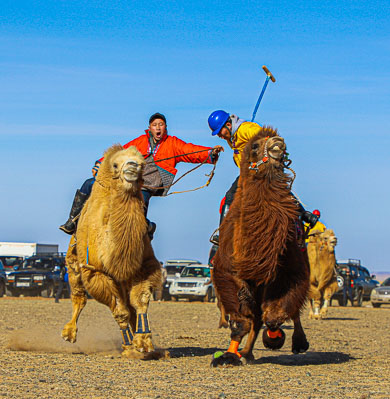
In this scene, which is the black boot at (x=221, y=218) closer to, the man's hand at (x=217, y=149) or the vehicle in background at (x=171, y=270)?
the man's hand at (x=217, y=149)

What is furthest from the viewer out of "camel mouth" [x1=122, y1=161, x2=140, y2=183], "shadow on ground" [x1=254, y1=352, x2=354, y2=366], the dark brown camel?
"shadow on ground" [x1=254, y1=352, x2=354, y2=366]

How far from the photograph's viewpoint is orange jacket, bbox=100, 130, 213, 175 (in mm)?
10812

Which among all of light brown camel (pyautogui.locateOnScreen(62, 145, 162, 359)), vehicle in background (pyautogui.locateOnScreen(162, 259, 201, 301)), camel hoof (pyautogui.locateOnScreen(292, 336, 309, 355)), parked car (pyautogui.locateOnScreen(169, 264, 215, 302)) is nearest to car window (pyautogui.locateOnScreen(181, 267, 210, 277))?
parked car (pyautogui.locateOnScreen(169, 264, 215, 302))

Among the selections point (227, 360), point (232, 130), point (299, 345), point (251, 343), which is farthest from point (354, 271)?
point (227, 360)

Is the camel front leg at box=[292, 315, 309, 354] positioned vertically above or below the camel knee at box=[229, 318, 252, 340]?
below

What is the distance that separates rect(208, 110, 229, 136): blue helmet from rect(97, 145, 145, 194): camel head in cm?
101

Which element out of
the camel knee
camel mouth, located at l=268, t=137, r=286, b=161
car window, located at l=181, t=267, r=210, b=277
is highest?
car window, located at l=181, t=267, r=210, b=277

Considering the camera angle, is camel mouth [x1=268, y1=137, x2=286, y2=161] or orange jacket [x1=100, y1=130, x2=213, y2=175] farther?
orange jacket [x1=100, y1=130, x2=213, y2=175]

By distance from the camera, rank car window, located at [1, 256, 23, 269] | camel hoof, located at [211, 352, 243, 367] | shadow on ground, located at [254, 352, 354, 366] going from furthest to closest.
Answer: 1. car window, located at [1, 256, 23, 269]
2. shadow on ground, located at [254, 352, 354, 366]
3. camel hoof, located at [211, 352, 243, 367]

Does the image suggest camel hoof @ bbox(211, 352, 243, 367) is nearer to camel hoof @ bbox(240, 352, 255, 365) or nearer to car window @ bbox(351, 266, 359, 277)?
camel hoof @ bbox(240, 352, 255, 365)

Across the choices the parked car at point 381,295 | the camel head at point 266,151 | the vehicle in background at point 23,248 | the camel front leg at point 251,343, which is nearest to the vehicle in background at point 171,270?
the parked car at point 381,295

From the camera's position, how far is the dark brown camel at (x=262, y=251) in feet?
27.2

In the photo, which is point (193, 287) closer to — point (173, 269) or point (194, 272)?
point (194, 272)

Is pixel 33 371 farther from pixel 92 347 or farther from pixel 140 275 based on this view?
pixel 92 347
